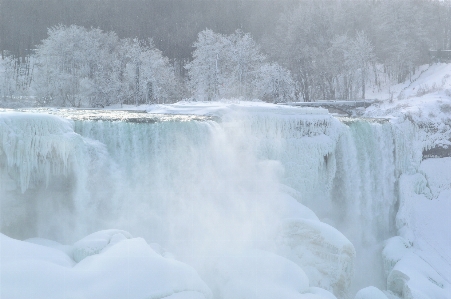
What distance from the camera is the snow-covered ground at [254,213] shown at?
5469mm

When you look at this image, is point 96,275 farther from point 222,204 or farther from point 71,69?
point 71,69

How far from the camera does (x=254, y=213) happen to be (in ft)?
35.0

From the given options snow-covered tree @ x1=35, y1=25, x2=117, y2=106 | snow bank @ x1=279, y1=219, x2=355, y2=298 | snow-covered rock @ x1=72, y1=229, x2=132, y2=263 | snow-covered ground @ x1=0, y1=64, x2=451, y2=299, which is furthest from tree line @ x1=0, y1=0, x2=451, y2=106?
snow-covered rock @ x1=72, y1=229, x2=132, y2=263

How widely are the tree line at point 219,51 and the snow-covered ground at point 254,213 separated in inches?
526

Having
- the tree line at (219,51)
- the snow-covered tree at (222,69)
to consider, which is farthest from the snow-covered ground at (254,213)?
the snow-covered tree at (222,69)

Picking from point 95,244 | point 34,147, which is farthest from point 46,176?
point 95,244

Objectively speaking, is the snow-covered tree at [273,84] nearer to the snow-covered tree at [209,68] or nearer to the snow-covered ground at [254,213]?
the snow-covered tree at [209,68]

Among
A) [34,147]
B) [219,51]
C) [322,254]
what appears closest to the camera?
[34,147]

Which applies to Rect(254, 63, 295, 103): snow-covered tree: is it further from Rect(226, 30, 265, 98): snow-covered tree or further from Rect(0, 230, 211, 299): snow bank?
Rect(0, 230, 211, 299): snow bank

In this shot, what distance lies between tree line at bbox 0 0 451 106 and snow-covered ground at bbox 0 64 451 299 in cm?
1336

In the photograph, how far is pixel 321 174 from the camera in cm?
1367

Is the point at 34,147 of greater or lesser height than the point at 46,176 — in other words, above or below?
above

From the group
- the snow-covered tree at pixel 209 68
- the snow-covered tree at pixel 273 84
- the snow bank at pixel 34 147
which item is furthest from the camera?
the snow-covered tree at pixel 209 68

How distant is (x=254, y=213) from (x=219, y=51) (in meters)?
21.4
